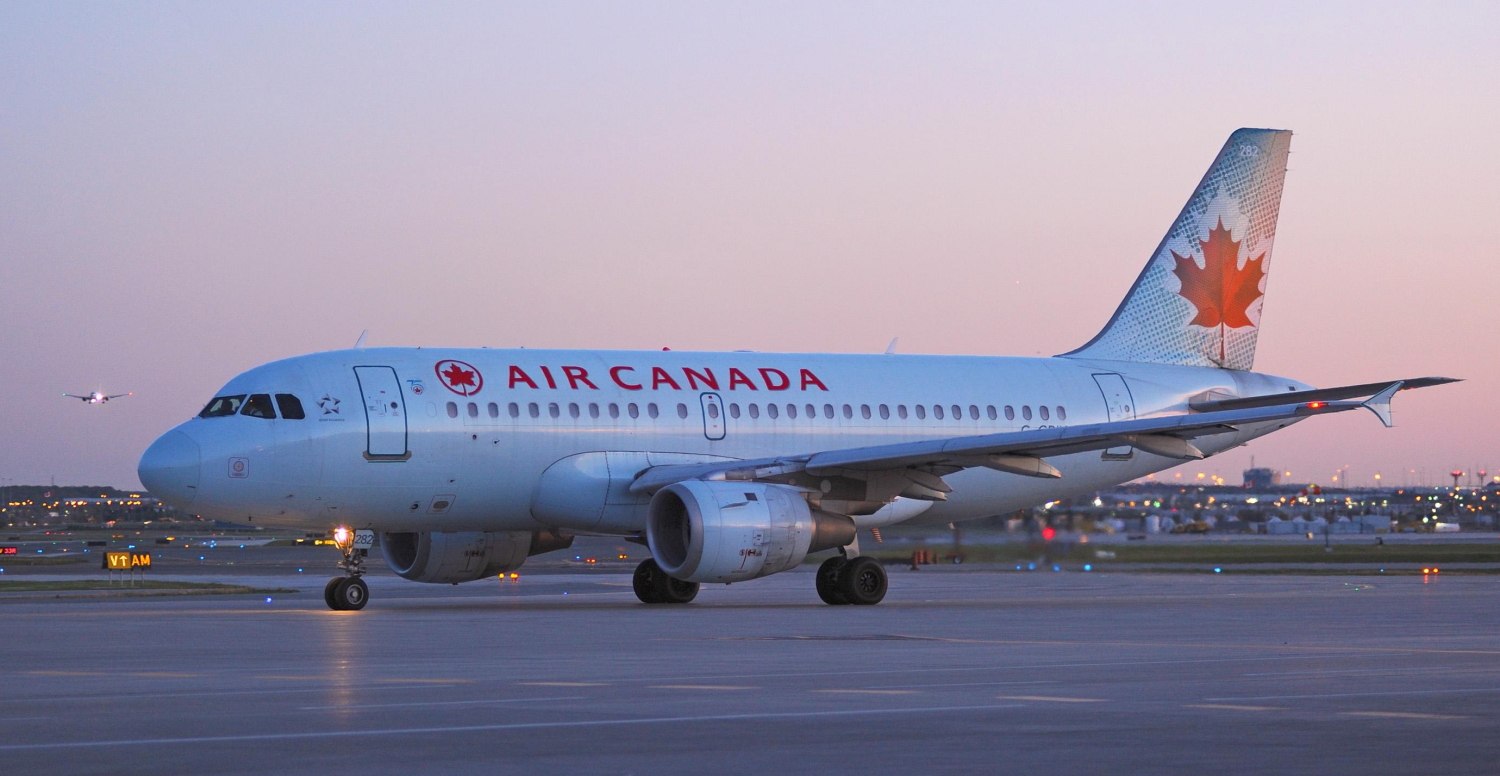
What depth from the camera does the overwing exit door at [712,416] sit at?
29922mm

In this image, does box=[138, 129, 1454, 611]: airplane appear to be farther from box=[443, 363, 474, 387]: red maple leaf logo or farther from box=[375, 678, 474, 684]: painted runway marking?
box=[375, 678, 474, 684]: painted runway marking

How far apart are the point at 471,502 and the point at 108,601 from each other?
656 centimetres

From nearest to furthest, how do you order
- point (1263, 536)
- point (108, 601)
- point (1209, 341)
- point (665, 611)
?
point (665, 611) → point (108, 601) → point (1209, 341) → point (1263, 536)

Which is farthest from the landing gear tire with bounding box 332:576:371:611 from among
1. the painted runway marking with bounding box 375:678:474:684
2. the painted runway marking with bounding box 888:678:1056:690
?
A: the painted runway marking with bounding box 888:678:1056:690

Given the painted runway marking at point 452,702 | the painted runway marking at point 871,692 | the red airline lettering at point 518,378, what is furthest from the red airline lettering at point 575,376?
the painted runway marking at point 452,702

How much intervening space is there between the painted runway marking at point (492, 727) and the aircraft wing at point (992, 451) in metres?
15.3

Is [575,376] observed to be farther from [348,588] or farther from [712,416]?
[348,588]

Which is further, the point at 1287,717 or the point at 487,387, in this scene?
the point at 487,387

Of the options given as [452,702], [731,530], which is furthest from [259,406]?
[452,702]

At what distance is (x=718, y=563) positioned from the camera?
26500 mm

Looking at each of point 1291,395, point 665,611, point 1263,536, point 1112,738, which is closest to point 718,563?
point 665,611

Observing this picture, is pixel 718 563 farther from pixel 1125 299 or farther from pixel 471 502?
pixel 1125 299

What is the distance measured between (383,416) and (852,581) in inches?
281

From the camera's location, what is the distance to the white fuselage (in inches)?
1059
